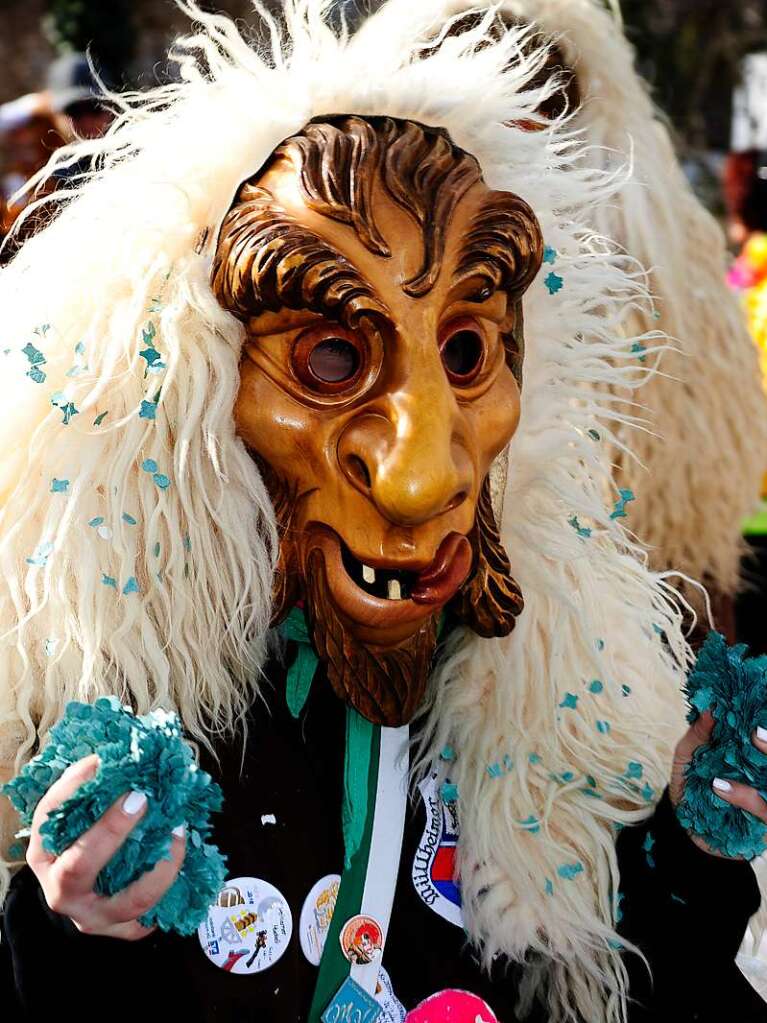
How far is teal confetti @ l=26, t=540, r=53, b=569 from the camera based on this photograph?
1140mm

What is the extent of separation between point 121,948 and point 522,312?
28.4 inches

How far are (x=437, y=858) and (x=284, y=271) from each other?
24.2 inches

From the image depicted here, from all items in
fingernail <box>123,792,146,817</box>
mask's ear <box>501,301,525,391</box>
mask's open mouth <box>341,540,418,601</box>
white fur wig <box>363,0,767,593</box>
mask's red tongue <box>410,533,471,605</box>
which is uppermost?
fingernail <box>123,792,146,817</box>

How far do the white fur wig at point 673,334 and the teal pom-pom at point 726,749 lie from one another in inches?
27.7

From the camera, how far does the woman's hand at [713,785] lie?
3.77 feet

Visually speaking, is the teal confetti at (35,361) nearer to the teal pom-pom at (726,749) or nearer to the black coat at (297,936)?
the black coat at (297,936)

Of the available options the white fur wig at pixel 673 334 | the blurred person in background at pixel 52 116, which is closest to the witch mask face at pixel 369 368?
the white fur wig at pixel 673 334

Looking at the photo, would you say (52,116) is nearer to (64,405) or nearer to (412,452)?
(64,405)

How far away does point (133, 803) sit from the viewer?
0.94 metres

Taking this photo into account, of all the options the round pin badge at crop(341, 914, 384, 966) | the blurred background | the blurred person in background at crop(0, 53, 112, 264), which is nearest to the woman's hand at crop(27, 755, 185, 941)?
the round pin badge at crop(341, 914, 384, 966)

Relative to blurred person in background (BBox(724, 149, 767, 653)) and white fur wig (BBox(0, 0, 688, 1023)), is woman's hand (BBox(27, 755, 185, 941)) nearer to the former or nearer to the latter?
white fur wig (BBox(0, 0, 688, 1023))

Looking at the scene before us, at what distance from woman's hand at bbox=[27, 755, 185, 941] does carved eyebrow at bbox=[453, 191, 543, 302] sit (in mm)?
549

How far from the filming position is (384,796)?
1276mm

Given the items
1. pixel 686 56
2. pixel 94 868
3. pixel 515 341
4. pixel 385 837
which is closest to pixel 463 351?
pixel 515 341
